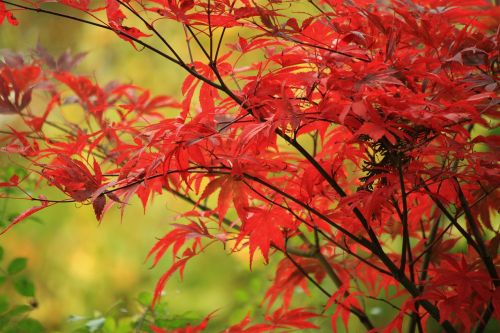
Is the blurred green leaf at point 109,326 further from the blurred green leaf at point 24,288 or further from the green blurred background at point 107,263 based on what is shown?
the green blurred background at point 107,263

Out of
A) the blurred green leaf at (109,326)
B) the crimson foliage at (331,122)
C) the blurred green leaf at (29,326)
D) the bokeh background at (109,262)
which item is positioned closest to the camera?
the crimson foliage at (331,122)

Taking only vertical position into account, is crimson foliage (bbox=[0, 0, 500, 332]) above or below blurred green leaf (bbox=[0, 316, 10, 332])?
above

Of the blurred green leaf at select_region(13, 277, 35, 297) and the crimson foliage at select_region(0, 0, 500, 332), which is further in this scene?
the blurred green leaf at select_region(13, 277, 35, 297)

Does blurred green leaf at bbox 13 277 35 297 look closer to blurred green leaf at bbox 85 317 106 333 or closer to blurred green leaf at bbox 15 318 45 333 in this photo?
blurred green leaf at bbox 15 318 45 333

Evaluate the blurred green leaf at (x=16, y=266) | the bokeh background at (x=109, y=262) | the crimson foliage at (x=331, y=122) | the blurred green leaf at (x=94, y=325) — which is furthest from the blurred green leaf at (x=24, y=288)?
the bokeh background at (x=109, y=262)

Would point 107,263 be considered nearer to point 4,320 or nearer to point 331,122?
point 4,320

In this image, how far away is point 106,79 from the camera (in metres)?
3.26

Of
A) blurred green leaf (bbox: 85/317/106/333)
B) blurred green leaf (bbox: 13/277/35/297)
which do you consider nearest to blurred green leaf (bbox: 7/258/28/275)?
blurred green leaf (bbox: 13/277/35/297)

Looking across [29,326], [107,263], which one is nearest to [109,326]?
[29,326]

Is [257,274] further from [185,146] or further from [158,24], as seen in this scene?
[185,146]

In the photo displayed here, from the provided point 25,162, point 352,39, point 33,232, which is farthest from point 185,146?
point 33,232

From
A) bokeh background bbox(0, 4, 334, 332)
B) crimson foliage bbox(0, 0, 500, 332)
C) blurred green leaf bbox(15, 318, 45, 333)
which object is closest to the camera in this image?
crimson foliage bbox(0, 0, 500, 332)

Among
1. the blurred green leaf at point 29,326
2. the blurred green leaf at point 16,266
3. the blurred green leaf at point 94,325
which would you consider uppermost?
the blurred green leaf at point 16,266

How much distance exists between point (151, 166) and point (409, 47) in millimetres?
481
